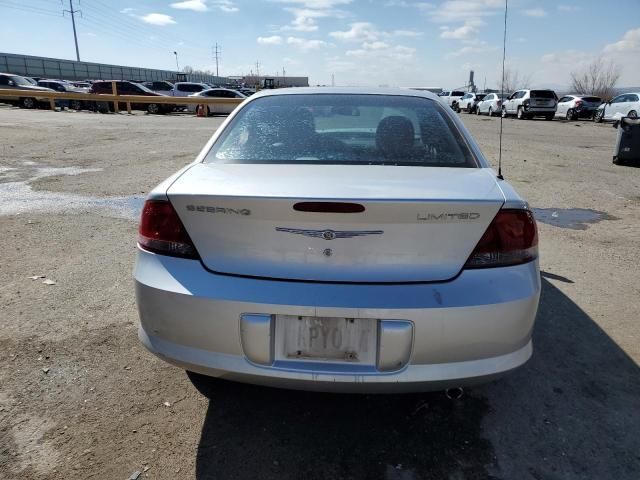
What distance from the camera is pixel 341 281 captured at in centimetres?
195

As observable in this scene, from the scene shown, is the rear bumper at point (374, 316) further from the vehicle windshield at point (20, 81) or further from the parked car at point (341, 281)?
the vehicle windshield at point (20, 81)

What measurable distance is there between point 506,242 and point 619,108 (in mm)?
25917

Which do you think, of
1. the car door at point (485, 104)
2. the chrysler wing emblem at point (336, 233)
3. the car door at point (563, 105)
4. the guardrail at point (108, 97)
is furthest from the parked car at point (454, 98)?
the chrysler wing emblem at point (336, 233)

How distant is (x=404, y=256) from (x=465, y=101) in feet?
124

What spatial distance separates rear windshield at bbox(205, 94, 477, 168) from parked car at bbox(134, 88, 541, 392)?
18.0 inches

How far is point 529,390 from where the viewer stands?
269 centimetres

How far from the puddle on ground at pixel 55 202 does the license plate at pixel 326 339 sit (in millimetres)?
4517

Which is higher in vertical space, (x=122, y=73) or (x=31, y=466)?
(x=122, y=73)

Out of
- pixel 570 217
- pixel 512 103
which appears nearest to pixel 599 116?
pixel 512 103

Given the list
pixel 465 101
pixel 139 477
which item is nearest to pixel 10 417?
pixel 139 477

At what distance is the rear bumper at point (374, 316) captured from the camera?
6.24 feet

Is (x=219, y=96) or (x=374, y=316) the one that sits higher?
(x=219, y=96)

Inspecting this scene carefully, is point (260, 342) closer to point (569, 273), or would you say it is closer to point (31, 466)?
point (31, 466)

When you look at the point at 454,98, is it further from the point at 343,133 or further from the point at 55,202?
the point at 343,133
